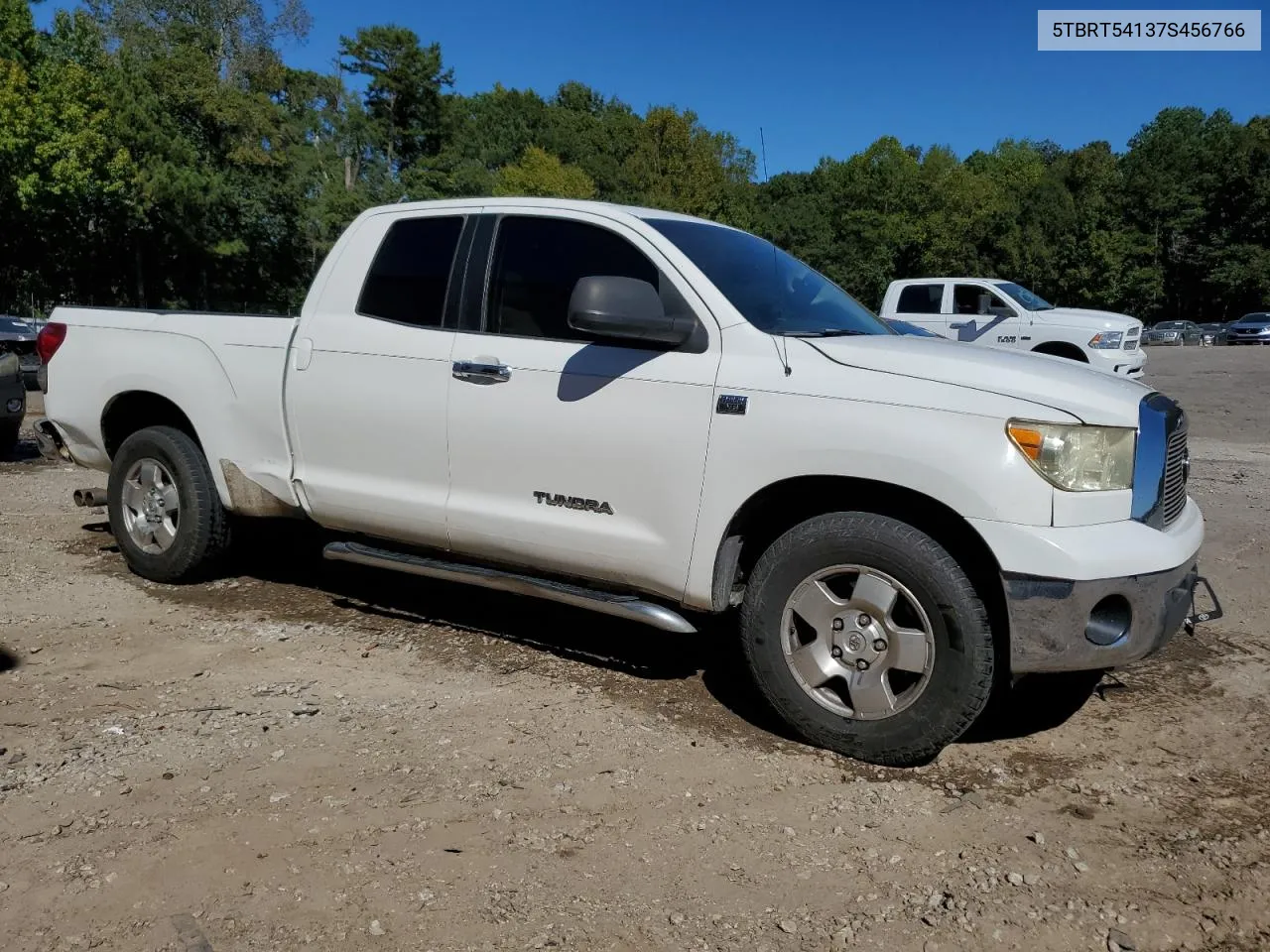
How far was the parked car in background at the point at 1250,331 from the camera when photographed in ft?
143

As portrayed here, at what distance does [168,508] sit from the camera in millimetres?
5531

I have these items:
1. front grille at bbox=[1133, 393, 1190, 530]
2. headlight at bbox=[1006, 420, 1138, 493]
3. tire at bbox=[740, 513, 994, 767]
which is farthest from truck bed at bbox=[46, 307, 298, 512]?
front grille at bbox=[1133, 393, 1190, 530]

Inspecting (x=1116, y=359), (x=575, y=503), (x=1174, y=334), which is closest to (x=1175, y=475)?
(x=575, y=503)

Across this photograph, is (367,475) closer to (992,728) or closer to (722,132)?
(992,728)

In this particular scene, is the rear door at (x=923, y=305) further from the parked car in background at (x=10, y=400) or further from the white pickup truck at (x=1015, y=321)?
the parked car in background at (x=10, y=400)

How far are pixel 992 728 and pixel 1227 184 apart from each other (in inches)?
2784

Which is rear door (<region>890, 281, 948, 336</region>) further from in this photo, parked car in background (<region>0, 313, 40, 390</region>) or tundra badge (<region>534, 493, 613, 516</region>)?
tundra badge (<region>534, 493, 613, 516</region>)

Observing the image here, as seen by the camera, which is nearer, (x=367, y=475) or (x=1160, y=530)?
(x=1160, y=530)

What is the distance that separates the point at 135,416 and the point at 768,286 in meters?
3.60

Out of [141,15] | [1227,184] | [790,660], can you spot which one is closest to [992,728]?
[790,660]

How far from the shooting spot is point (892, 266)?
64750 mm

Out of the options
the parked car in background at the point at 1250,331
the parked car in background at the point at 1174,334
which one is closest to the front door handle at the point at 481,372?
the parked car in background at the point at 1250,331

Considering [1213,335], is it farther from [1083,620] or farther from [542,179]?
[1083,620]

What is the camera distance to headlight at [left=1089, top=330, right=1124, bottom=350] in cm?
1564
